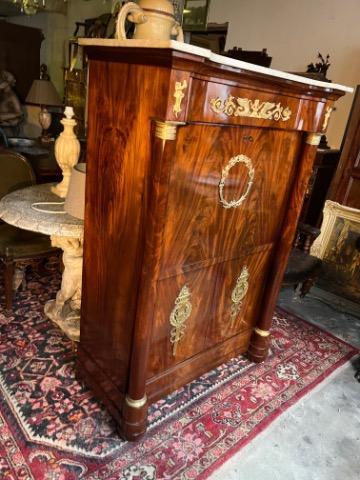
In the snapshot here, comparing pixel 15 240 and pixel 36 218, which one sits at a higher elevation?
pixel 36 218

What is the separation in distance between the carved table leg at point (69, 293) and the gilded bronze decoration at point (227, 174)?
0.85 meters

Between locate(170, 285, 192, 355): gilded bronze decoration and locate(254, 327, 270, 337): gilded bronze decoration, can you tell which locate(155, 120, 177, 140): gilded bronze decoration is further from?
locate(254, 327, 270, 337): gilded bronze decoration

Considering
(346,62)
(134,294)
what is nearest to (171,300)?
(134,294)

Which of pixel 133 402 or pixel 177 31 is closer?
pixel 177 31

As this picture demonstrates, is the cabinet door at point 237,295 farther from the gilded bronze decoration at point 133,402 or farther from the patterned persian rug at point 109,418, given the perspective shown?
the gilded bronze decoration at point 133,402

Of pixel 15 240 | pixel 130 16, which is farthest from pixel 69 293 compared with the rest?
pixel 130 16

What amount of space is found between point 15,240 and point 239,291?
4.28ft

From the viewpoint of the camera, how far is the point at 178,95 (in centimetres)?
103

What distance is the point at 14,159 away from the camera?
2244mm

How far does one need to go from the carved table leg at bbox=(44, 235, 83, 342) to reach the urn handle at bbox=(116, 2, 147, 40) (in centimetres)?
102

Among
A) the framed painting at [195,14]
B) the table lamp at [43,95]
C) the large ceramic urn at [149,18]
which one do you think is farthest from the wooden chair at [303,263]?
the table lamp at [43,95]

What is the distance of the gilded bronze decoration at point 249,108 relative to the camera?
1.20 metres

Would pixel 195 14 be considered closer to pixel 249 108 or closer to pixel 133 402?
pixel 249 108

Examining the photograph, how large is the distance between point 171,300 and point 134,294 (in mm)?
178
